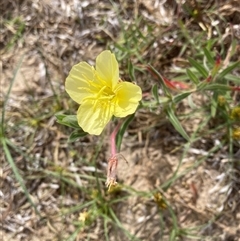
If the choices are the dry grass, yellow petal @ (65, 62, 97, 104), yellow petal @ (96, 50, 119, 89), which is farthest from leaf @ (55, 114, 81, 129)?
the dry grass

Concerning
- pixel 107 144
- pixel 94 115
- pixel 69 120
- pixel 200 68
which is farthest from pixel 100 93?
pixel 107 144

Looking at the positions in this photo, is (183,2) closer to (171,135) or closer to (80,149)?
(171,135)

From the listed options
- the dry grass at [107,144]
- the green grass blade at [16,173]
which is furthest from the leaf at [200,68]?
the green grass blade at [16,173]

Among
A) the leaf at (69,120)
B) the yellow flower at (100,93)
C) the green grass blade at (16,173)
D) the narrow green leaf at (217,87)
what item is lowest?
the green grass blade at (16,173)

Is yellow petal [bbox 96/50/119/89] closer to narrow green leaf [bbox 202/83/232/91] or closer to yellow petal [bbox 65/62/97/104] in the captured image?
yellow petal [bbox 65/62/97/104]

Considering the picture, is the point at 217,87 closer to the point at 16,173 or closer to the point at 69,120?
the point at 69,120

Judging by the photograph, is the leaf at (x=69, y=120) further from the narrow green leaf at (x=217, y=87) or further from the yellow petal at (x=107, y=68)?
the narrow green leaf at (x=217, y=87)

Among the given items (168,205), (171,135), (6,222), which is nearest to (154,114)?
(171,135)
